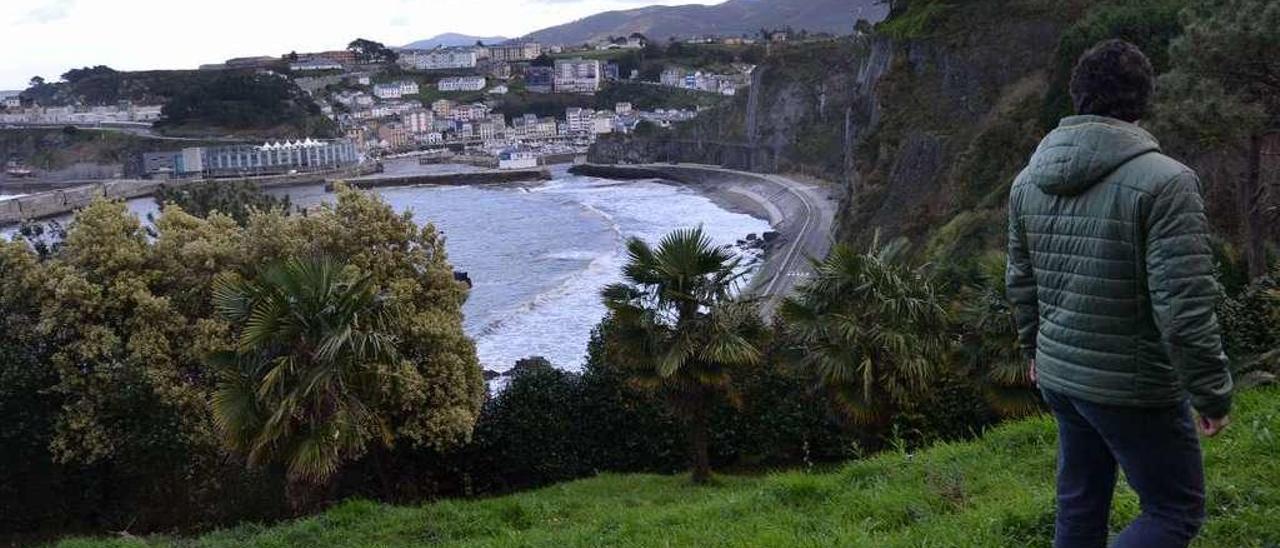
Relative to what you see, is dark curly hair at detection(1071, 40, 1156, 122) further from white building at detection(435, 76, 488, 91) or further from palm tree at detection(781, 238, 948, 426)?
white building at detection(435, 76, 488, 91)

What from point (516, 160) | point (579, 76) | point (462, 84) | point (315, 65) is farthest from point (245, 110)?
point (315, 65)

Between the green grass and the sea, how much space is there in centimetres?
564

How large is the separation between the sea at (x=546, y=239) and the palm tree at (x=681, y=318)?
8.35 ft

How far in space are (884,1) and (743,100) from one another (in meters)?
43.6

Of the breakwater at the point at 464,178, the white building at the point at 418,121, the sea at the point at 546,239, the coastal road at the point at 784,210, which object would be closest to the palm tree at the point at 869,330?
the sea at the point at 546,239

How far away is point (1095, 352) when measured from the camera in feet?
8.65

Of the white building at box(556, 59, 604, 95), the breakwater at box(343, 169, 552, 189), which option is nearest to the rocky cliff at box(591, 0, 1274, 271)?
the breakwater at box(343, 169, 552, 189)

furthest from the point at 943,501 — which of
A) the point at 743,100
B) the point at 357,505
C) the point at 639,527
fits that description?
the point at 743,100

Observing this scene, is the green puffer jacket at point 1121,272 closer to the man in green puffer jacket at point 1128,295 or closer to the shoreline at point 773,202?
the man in green puffer jacket at point 1128,295

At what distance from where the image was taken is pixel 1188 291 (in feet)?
7.93

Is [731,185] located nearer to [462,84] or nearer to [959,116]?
[959,116]

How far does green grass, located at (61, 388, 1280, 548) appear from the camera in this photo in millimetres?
4047

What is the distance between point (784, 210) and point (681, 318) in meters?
50.5

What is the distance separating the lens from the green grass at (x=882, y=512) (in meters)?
4.05
